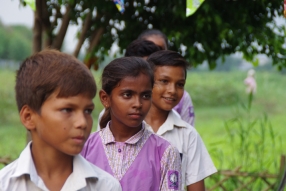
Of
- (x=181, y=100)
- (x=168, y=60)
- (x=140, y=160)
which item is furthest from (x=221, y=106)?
(x=140, y=160)

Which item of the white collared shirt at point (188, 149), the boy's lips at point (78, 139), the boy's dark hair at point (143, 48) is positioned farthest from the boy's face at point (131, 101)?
the boy's dark hair at point (143, 48)

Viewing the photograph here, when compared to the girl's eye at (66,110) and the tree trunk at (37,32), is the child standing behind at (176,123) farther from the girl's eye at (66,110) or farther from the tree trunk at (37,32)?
the tree trunk at (37,32)

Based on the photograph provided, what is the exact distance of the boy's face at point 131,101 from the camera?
2.92 m

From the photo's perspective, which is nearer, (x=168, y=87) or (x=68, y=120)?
(x=68, y=120)

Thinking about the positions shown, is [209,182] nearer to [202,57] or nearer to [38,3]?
[202,57]

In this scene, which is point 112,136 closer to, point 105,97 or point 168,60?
point 105,97

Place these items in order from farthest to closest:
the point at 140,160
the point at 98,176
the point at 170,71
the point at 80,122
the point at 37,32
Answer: the point at 37,32, the point at 170,71, the point at 140,160, the point at 98,176, the point at 80,122

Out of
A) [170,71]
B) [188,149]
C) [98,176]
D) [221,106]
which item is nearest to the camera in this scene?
[98,176]

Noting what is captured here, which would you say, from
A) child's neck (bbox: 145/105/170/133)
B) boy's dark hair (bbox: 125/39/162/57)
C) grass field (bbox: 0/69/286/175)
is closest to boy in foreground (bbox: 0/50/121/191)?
child's neck (bbox: 145/105/170/133)

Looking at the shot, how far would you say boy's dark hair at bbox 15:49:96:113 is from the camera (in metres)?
1.96

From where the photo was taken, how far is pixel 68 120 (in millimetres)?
1954

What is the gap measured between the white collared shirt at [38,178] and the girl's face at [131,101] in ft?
2.87

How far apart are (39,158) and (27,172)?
0.10 metres

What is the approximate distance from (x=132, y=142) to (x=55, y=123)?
999mm
